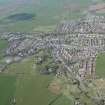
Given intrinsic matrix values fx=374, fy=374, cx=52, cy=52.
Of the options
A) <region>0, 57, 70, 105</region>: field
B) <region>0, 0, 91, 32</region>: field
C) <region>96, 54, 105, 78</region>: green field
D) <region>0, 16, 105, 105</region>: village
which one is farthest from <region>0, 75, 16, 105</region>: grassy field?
<region>0, 0, 91, 32</region>: field

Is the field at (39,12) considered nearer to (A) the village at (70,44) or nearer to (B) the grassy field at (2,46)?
(A) the village at (70,44)

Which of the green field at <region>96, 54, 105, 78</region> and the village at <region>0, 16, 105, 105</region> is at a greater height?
the village at <region>0, 16, 105, 105</region>

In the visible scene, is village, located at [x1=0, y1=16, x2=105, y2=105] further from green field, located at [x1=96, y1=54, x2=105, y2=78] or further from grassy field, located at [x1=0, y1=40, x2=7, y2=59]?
grassy field, located at [x1=0, y1=40, x2=7, y2=59]

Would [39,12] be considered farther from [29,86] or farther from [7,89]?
[7,89]

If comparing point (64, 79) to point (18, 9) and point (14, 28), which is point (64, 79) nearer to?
point (14, 28)

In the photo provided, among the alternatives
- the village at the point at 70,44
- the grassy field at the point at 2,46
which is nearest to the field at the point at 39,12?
the village at the point at 70,44

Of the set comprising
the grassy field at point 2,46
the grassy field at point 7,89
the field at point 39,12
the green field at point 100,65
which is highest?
the field at point 39,12
